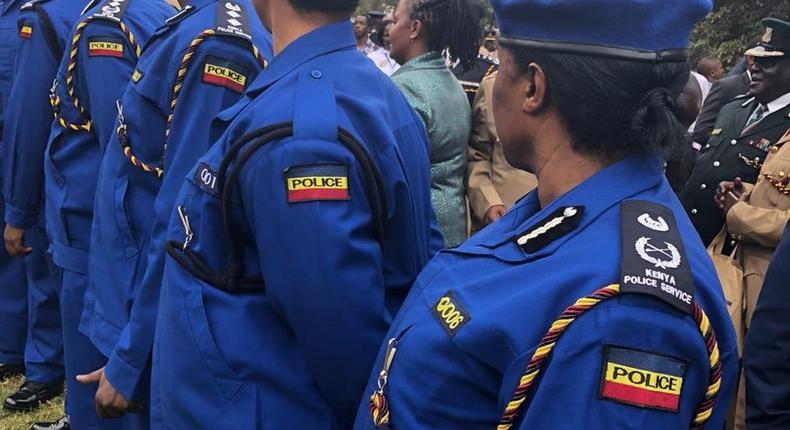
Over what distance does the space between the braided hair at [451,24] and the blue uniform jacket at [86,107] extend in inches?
43.5

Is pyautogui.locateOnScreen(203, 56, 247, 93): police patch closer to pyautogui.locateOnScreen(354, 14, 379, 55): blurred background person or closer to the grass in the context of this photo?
the grass

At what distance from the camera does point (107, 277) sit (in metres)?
2.66

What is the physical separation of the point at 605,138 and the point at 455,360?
397 millimetres

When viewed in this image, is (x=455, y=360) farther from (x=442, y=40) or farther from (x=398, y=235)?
(x=442, y=40)

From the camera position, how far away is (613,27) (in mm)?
1278

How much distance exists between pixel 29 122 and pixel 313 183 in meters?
2.36

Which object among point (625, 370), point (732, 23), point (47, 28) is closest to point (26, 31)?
point (47, 28)

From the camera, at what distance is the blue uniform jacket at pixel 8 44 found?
4.23 meters

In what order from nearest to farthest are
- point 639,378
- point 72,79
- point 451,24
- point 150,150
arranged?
point 639,378 → point 150,150 → point 72,79 → point 451,24

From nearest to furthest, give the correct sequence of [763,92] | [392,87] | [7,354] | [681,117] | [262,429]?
1. [681,117]
2. [262,429]
3. [392,87]
4. [763,92]
5. [7,354]

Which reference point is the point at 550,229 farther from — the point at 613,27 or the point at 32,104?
the point at 32,104

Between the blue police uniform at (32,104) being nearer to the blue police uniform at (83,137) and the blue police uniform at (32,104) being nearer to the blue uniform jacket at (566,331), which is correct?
the blue police uniform at (83,137)

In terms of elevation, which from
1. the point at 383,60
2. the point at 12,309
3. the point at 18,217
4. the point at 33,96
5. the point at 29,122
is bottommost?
the point at 12,309

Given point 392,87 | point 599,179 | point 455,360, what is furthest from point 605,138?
point 392,87
